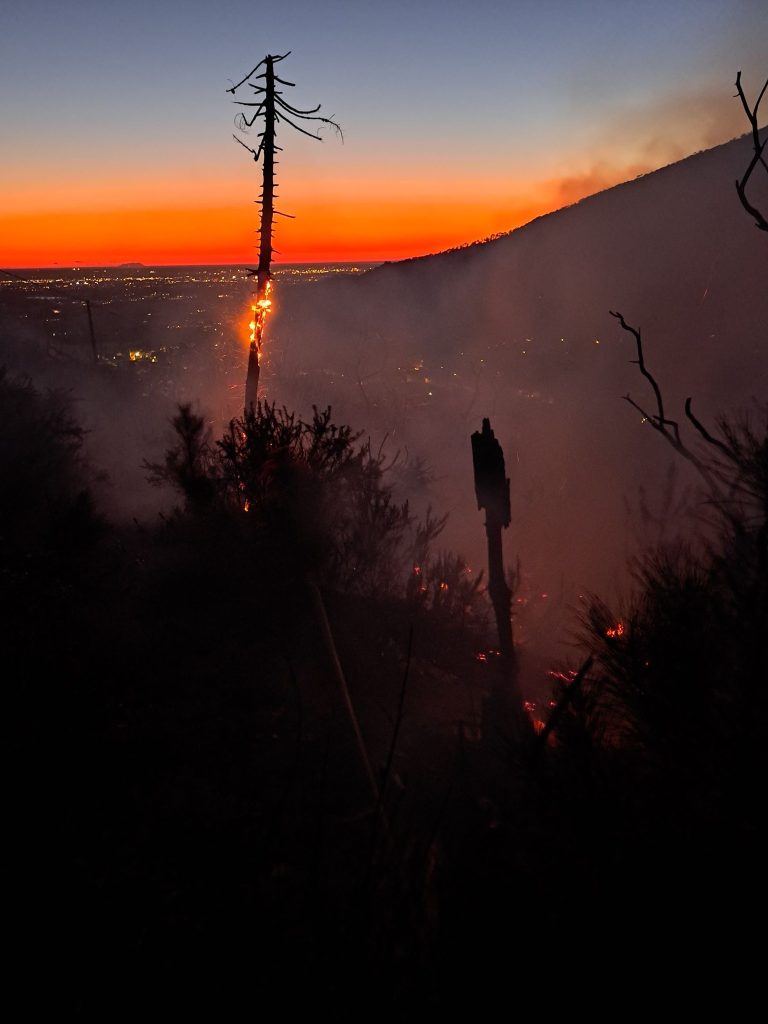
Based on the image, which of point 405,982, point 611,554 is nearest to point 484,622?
point 405,982

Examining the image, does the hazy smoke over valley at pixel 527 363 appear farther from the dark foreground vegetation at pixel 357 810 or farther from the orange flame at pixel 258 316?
the dark foreground vegetation at pixel 357 810

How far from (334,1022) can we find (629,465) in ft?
122

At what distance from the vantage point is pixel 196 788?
5.73 metres

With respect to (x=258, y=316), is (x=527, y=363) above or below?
above

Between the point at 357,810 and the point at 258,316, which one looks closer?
the point at 357,810

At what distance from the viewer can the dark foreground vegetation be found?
277 centimetres

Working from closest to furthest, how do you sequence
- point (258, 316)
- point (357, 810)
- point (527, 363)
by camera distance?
point (357, 810), point (258, 316), point (527, 363)

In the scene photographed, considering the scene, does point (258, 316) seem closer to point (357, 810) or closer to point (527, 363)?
point (357, 810)

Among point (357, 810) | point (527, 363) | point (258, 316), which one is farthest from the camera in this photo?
point (527, 363)

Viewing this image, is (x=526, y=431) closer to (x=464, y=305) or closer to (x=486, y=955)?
(x=464, y=305)

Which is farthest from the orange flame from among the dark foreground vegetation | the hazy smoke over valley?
the dark foreground vegetation

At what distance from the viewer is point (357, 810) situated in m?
6.14

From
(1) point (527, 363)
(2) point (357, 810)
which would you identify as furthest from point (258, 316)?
(1) point (527, 363)

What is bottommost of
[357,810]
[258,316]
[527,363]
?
[357,810]
